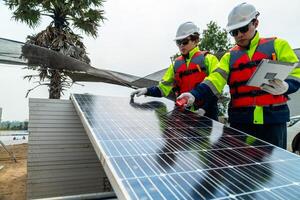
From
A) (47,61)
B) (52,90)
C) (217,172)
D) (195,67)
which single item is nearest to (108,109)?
(195,67)

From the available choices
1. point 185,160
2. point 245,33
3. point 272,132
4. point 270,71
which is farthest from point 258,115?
point 185,160

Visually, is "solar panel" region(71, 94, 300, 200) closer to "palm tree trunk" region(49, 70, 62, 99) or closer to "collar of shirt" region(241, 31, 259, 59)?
"collar of shirt" region(241, 31, 259, 59)

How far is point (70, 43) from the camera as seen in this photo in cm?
1252

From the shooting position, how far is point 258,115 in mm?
3123

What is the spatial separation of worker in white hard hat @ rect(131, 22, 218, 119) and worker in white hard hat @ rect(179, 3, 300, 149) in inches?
26.1

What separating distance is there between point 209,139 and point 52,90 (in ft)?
31.7

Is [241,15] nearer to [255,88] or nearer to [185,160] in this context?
[255,88]

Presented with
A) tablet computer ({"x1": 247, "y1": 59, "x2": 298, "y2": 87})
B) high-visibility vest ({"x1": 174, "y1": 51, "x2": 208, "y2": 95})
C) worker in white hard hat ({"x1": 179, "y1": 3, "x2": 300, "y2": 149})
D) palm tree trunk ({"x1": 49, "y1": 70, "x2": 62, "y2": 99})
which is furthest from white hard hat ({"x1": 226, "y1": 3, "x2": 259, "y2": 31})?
palm tree trunk ({"x1": 49, "y1": 70, "x2": 62, "y2": 99})

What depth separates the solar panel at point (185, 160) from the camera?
163 cm

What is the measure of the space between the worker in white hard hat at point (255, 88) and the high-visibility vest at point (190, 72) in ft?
2.30

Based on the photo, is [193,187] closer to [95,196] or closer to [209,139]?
[209,139]

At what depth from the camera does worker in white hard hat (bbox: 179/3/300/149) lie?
307 cm

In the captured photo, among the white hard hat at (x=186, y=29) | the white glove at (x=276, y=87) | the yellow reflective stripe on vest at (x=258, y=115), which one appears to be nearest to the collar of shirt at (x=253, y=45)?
the white glove at (x=276, y=87)

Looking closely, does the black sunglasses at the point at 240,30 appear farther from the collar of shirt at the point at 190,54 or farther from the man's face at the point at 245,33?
the collar of shirt at the point at 190,54
